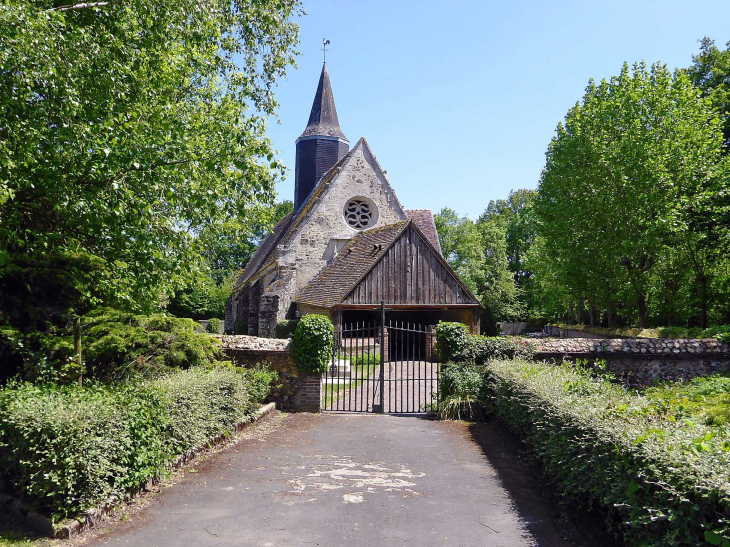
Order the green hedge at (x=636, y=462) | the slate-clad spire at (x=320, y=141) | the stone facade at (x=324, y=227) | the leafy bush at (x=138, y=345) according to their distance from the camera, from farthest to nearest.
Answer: the slate-clad spire at (x=320, y=141) < the stone facade at (x=324, y=227) < the leafy bush at (x=138, y=345) < the green hedge at (x=636, y=462)

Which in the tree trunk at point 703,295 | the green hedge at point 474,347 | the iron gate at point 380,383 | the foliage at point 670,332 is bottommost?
the iron gate at point 380,383

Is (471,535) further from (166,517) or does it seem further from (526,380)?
(526,380)

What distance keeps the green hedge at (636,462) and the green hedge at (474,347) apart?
15.2ft

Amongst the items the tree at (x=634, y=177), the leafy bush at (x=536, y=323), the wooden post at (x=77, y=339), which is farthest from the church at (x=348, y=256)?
the leafy bush at (x=536, y=323)

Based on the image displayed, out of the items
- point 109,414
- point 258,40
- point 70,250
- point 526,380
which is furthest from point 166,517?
point 258,40

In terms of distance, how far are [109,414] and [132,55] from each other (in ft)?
19.0

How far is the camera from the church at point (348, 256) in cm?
2075

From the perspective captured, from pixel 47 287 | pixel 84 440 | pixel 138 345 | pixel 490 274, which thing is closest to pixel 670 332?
pixel 138 345

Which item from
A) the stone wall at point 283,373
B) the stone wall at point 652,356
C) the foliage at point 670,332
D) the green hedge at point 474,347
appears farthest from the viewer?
the foliage at point 670,332

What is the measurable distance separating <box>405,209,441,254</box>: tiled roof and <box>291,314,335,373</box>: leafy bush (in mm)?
16441

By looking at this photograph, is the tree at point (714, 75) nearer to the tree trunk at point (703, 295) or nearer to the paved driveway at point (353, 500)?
the tree trunk at point (703, 295)

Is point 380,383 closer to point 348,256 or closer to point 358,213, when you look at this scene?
point 348,256

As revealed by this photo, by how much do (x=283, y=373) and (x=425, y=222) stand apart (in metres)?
18.0

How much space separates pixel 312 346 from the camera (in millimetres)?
12203
